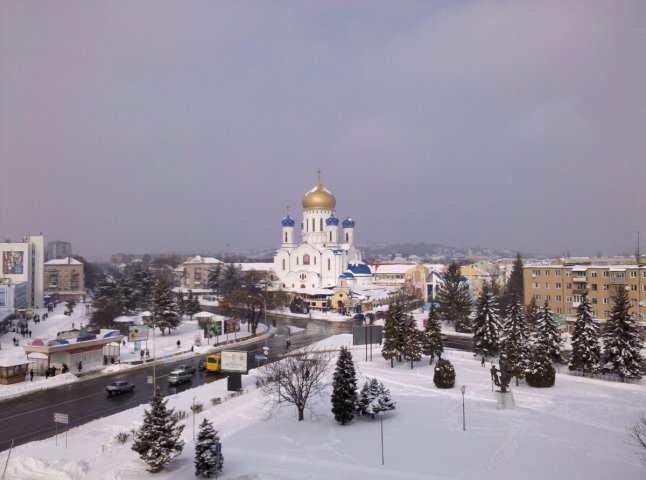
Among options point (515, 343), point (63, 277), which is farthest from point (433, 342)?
point (63, 277)

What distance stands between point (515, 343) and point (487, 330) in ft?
18.2

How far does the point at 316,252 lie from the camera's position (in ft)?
244

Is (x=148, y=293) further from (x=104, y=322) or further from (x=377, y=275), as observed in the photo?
(x=377, y=275)

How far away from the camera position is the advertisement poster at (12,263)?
2345 inches

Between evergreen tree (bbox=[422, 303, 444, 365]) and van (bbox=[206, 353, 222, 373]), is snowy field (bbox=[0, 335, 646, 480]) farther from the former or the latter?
evergreen tree (bbox=[422, 303, 444, 365])

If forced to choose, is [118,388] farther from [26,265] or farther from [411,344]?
[26,265]

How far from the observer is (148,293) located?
5753 cm

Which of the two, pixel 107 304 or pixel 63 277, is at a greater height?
pixel 63 277

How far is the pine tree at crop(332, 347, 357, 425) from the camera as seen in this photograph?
62.8ft

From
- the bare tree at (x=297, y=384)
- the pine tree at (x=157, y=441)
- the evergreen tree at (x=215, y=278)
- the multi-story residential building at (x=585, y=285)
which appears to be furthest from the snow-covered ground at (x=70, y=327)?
the multi-story residential building at (x=585, y=285)

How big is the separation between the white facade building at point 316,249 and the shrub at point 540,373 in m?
48.1

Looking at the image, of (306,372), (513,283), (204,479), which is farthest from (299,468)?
(513,283)

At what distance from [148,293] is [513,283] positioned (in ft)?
138

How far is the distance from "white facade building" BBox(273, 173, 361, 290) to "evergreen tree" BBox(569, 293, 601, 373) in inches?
1833
